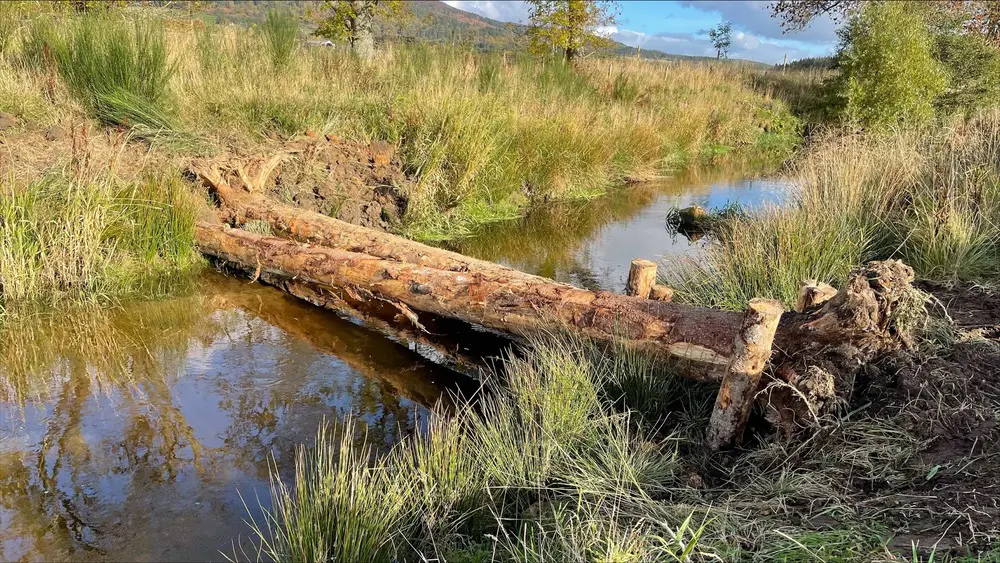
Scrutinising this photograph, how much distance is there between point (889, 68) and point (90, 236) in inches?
671

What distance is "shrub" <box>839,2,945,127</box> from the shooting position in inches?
592

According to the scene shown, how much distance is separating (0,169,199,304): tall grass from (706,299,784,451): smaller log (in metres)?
4.79

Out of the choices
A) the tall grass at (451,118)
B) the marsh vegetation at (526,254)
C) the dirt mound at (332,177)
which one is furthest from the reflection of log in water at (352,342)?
the tall grass at (451,118)

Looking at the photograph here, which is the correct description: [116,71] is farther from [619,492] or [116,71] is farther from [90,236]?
[619,492]

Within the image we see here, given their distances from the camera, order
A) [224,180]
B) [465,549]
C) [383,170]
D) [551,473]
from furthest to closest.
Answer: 1. [383,170]
2. [224,180]
3. [551,473]
4. [465,549]

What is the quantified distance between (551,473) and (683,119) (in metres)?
A: 13.5

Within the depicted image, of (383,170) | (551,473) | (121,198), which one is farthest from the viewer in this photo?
(383,170)

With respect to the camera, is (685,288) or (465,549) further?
(685,288)

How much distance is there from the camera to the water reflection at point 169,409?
2.88 m

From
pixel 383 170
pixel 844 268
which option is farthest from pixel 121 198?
pixel 844 268

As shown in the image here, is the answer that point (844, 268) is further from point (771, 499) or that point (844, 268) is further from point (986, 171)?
point (771, 499)

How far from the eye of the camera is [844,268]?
509 cm

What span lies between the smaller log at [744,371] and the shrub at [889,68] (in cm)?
1376

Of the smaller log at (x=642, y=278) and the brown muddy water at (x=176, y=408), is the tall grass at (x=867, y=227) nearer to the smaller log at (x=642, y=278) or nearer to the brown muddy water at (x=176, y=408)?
the smaller log at (x=642, y=278)
